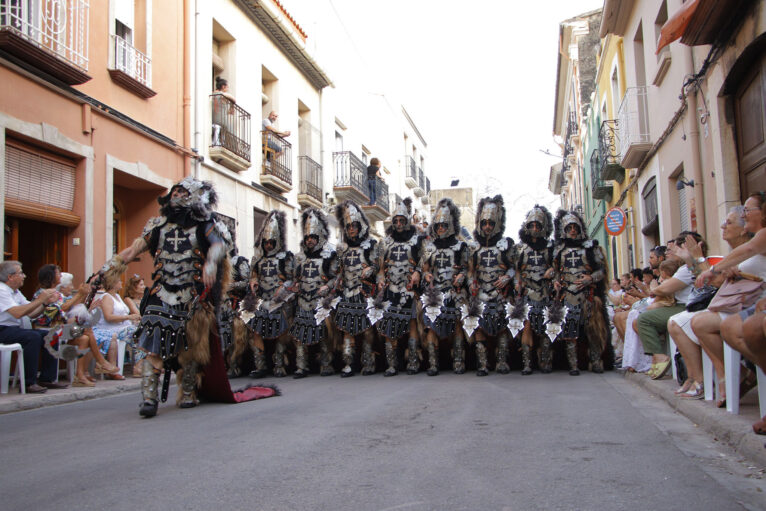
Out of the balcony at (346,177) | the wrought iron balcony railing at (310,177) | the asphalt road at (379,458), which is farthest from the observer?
the balcony at (346,177)

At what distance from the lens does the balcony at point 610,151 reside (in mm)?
19641

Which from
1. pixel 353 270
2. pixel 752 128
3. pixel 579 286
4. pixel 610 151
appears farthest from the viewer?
pixel 610 151

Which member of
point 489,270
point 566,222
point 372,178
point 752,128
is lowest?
point 489,270

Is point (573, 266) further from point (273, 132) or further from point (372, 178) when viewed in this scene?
point (372, 178)

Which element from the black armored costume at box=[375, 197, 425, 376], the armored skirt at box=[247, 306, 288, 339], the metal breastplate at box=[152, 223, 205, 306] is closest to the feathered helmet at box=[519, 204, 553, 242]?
the black armored costume at box=[375, 197, 425, 376]

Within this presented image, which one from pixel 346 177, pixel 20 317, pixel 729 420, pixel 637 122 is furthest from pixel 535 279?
pixel 346 177

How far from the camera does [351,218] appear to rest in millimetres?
10461

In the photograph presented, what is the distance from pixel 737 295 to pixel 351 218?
599cm

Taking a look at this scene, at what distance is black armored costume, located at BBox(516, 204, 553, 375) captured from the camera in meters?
9.79

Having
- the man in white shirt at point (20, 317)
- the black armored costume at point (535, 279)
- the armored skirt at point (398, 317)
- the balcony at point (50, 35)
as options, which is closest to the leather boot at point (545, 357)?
the black armored costume at point (535, 279)

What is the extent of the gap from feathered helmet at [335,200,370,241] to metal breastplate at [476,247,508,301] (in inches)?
70.0

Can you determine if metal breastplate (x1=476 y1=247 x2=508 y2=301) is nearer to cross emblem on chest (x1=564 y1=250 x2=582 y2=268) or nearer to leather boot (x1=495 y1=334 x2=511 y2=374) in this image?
leather boot (x1=495 y1=334 x2=511 y2=374)

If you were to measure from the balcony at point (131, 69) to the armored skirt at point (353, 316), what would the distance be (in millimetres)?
6364

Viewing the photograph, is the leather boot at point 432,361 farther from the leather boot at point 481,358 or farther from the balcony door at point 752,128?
the balcony door at point 752,128
